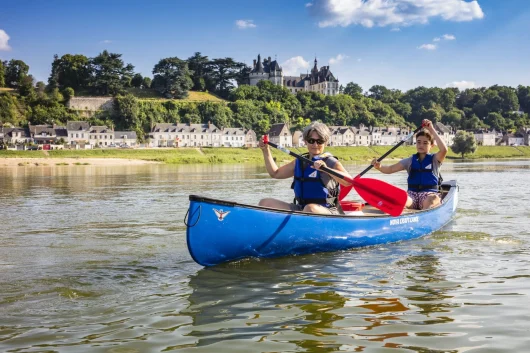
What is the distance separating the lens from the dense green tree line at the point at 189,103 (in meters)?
109

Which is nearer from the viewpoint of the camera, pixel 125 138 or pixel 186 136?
pixel 125 138

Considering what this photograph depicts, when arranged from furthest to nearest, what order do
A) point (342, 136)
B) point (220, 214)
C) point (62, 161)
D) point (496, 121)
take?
point (496, 121) < point (342, 136) < point (62, 161) < point (220, 214)

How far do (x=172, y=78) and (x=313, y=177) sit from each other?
412 ft

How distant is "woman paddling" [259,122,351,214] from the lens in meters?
8.16

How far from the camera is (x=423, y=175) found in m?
11.4

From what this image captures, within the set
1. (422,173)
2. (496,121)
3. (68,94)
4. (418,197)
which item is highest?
(68,94)

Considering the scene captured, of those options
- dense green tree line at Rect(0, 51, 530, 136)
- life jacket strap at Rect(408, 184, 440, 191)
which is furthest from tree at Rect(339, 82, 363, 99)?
life jacket strap at Rect(408, 184, 440, 191)

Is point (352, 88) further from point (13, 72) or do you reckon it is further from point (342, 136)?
point (13, 72)

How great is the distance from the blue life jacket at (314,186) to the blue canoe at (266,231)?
17.1 inches

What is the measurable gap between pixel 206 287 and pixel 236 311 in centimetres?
116

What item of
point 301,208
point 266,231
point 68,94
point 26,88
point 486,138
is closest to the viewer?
point 266,231

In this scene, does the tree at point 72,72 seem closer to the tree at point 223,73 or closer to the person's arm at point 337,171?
the tree at point 223,73

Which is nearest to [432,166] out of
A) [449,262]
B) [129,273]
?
[449,262]

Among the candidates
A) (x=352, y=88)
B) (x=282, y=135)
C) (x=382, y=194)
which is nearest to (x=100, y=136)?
(x=282, y=135)
